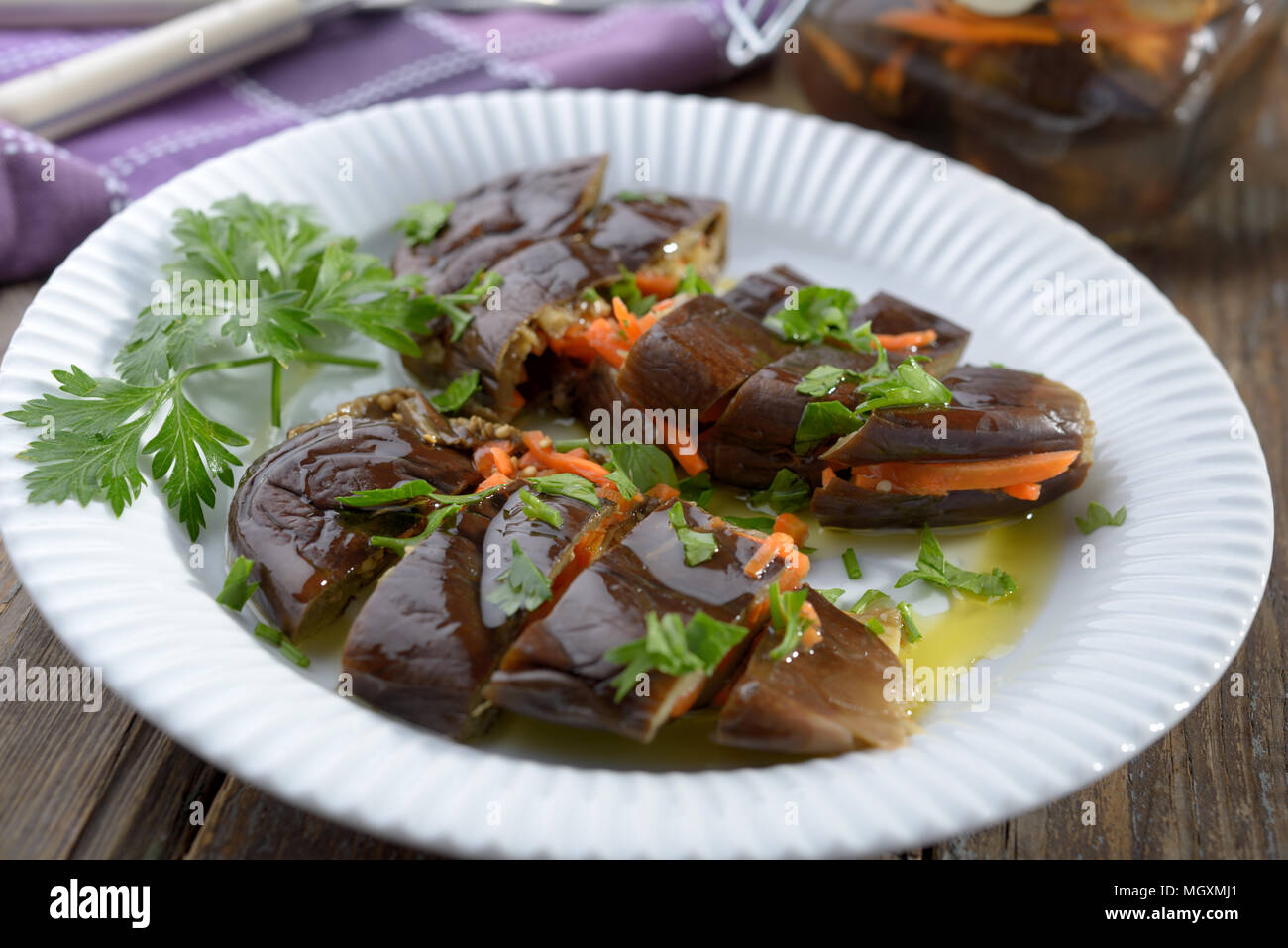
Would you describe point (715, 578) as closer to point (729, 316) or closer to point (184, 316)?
point (729, 316)

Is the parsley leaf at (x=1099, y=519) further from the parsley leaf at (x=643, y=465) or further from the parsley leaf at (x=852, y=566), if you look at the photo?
the parsley leaf at (x=643, y=465)

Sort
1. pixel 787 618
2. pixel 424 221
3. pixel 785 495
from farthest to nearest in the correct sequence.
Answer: pixel 424 221 → pixel 785 495 → pixel 787 618

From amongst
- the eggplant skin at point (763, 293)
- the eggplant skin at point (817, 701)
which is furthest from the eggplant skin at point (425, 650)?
the eggplant skin at point (763, 293)

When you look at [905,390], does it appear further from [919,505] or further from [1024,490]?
[1024,490]

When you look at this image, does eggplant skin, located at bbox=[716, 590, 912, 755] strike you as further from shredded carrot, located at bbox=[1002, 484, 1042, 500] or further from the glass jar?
the glass jar

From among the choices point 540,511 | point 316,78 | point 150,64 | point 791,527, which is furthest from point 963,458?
point 150,64

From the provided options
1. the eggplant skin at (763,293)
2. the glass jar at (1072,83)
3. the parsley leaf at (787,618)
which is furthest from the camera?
the glass jar at (1072,83)
